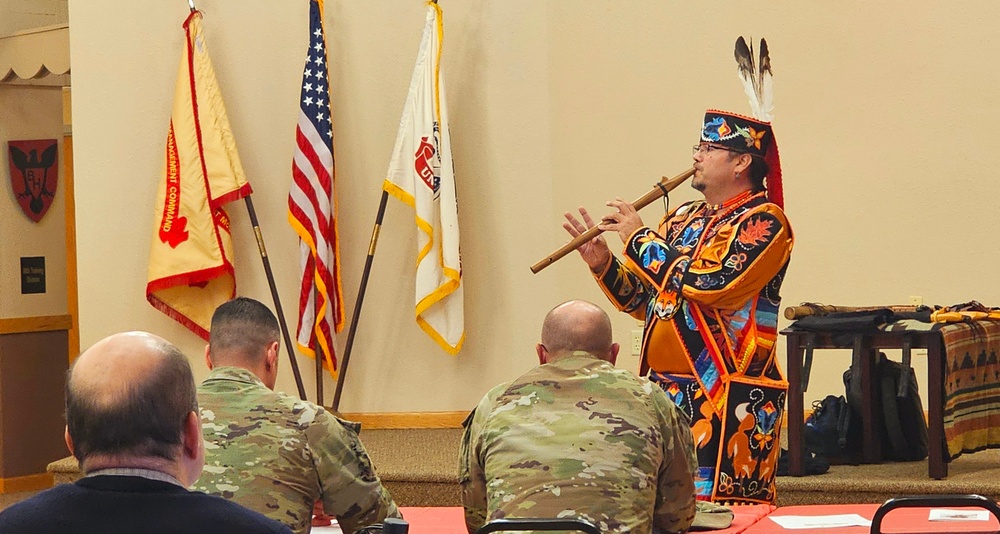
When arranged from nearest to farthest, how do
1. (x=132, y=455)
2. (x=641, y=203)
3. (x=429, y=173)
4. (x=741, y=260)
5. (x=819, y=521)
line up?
(x=132, y=455) < (x=819, y=521) < (x=741, y=260) < (x=641, y=203) < (x=429, y=173)

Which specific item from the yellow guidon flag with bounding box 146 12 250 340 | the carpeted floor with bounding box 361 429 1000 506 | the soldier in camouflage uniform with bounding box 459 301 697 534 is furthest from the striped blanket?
the yellow guidon flag with bounding box 146 12 250 340

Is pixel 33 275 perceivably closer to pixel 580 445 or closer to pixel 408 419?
pixel 408 419

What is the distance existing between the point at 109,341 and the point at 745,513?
1.96 meters

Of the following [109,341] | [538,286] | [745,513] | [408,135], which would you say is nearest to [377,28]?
[408,135]

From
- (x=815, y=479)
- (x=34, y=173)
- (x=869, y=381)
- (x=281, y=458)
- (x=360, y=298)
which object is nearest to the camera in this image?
(x=281, y=458)

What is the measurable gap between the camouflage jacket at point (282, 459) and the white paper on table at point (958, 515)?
4.31 feet

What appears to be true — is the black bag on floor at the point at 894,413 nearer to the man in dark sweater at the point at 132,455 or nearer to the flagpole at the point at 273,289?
the flagpole at the point at 273,289

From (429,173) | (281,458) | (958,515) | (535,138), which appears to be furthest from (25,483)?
(958,515)

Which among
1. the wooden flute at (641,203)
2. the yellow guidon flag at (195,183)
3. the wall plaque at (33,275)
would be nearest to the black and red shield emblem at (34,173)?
the wall plaque at (33,275)

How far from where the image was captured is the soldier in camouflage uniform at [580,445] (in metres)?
2.57

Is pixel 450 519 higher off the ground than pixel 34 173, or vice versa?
pixel 34 173

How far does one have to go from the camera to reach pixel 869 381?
16.3 ft

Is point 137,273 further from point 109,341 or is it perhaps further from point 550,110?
point 109,341

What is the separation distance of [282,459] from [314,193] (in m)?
3.76
